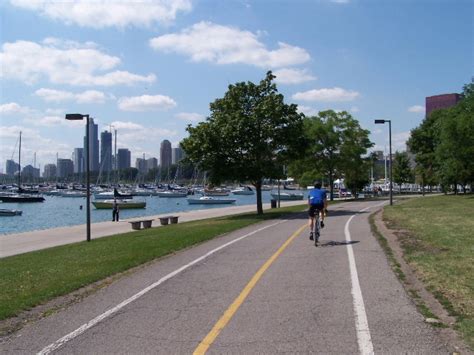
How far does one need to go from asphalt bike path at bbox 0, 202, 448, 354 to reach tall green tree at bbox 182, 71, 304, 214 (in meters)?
22.3

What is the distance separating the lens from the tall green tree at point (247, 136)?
3409 cm

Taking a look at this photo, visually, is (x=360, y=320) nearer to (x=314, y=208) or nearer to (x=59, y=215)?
(x=314, y=208)

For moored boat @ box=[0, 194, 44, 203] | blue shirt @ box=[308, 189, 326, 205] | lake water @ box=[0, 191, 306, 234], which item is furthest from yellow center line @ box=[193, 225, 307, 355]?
moored boat @ box=[0, 194, 44, 203]

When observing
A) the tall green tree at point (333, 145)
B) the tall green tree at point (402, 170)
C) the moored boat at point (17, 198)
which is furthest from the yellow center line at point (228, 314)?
the moored boat at point (17, 198)

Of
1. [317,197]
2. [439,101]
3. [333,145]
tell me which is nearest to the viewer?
[317,197]

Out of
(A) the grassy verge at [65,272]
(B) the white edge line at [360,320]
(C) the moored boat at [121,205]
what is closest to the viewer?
A: (B) the white edge line at [360,320]

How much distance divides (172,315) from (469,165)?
49.8 m

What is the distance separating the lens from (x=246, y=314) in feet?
24.1

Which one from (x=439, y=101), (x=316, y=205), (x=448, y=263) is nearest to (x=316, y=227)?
(x=316, y=205)

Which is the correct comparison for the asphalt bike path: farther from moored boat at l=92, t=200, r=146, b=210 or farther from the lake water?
moored boat at l=92, t=200, r=146, b=210

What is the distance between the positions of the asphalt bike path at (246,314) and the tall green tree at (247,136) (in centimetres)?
2227

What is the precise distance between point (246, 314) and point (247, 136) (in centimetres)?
2737

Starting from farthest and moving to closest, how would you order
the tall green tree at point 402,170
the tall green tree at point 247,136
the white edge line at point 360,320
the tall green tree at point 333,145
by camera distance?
the tall green tree at point 402,170
the tall green tree at point 333,145
the tall green tree at point 247,136
the white edge line at point 360,320

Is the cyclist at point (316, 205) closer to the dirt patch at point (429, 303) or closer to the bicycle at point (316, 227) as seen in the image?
the bicycle at point (316, 227)
